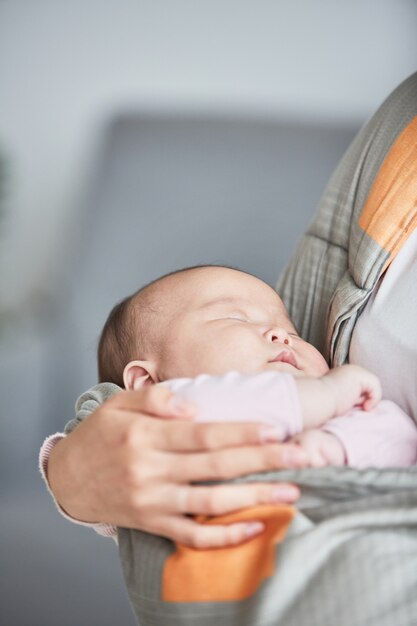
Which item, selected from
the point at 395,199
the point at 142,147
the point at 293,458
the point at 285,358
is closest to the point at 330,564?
the point at 293,458

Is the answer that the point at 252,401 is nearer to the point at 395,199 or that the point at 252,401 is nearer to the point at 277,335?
the point at 277,335

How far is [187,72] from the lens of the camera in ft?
8.65

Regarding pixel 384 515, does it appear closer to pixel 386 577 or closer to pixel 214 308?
pixel 386 577

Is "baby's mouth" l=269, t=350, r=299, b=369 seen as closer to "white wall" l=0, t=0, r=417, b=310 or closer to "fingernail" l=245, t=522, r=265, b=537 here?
"fingernail" l=245, t=522, r=265, b=537

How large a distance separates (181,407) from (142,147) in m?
1.77

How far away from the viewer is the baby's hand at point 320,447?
92 centimetres

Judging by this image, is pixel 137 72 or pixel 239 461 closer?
pixel 239 461

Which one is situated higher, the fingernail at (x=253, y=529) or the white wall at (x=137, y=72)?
the white wall at (x=137, y=72)

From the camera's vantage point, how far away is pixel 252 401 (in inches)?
37.3

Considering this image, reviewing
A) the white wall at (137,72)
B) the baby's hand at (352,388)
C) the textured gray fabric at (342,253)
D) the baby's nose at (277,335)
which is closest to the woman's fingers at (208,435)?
the baby's hand at (352,388)

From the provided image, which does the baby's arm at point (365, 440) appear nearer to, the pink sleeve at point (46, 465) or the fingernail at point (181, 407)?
the fingernail at point (181, 407)

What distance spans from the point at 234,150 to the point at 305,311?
1333mm

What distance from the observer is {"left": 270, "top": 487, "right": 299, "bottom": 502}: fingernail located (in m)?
0.88

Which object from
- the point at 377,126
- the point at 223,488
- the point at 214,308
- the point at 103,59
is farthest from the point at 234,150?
the point at 223,488
